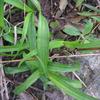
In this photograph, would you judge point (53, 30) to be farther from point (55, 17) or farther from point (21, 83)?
point (21, 83)

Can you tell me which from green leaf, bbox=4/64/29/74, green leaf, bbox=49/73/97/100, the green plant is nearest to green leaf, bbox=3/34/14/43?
the green plant

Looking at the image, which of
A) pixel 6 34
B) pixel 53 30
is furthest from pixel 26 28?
pixel 53 30

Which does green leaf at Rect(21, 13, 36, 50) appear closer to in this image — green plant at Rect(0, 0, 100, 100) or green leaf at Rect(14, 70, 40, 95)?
green plant at Rect(0, 0, 100, 100)

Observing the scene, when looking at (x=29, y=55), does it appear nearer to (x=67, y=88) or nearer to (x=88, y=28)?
(x=67, y=88)

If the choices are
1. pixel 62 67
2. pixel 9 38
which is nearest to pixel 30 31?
pixel 9 38

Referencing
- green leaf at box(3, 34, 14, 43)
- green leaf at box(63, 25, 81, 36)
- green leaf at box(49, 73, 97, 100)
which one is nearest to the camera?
green leaf at box(49, 73, 97, 100)

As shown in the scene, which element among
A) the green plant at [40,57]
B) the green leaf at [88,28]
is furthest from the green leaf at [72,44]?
the green leaf at [88,28]

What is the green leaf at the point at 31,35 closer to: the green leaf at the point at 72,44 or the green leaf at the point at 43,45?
the green leaf at the point at 43,45
